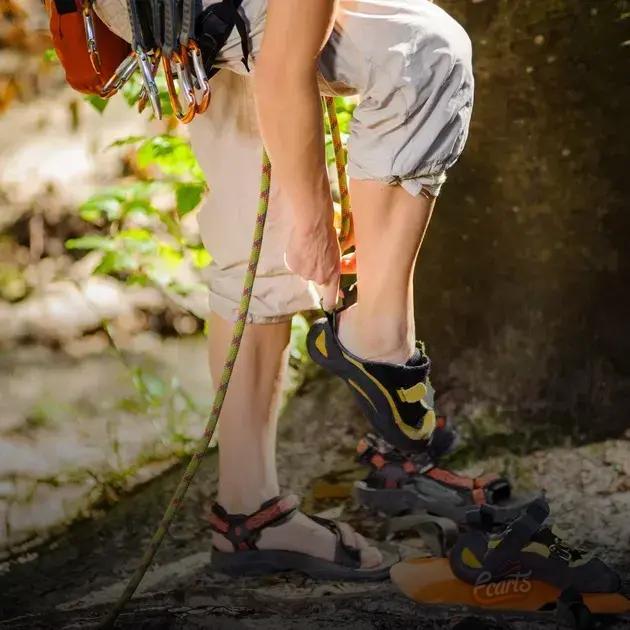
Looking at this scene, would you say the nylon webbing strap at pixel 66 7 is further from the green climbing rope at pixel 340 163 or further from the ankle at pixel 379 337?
the ankle at pixel 379 337

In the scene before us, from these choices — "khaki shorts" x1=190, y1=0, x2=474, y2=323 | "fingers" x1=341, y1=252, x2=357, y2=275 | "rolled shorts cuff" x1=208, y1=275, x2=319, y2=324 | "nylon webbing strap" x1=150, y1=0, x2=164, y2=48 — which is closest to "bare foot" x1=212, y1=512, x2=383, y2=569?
"rolled shorts cuff" x1=208, y1=275, x2=319, y2=324

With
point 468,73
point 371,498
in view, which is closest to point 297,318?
point 371,498

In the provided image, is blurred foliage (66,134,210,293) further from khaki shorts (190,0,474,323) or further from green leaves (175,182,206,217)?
khaki shorts (190,0,474,323)

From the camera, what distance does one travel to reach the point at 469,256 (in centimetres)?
211

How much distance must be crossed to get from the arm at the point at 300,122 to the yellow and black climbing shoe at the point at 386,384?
131mm

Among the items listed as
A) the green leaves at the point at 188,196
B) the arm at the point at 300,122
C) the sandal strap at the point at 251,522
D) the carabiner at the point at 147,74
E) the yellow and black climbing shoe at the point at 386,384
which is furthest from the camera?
the green leaves at the point at 188,196

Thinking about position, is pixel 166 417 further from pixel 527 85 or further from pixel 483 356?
pixel 527 85

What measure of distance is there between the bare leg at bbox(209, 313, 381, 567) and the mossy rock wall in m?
0.57

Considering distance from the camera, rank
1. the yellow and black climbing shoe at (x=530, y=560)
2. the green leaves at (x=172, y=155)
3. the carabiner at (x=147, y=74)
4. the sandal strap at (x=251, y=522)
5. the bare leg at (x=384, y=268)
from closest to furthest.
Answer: the carabiner at (x=147, y=74) < the bare leg at (x=384, y=268) < the yellow and black climbing shoe at (x=530, y=560) < the sandal strap at (x=251, y=522) < the green leaves at (x=172, y=155)

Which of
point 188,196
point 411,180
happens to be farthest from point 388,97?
point 188,196

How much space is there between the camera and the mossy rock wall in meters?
1.89

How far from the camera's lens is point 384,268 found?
1.47 metres

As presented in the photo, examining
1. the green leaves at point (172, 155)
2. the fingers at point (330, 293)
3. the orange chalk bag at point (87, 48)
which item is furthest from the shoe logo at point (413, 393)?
the green leaves at point (172, 155)

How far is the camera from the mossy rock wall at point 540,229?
1888mm
